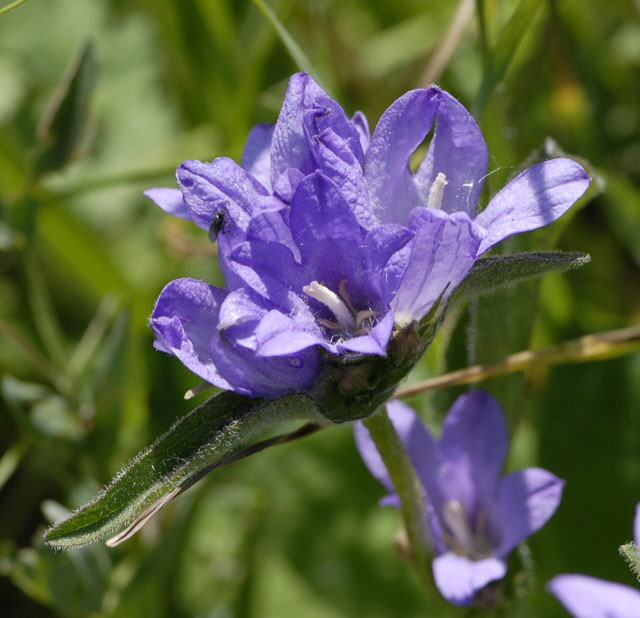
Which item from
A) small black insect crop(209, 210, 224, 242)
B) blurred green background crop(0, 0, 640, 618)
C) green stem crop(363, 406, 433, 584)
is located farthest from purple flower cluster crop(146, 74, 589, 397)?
blurred green background crop(0, 0, 640, 618)

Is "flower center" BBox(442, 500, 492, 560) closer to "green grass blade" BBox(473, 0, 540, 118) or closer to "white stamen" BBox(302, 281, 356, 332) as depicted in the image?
"white stamen" BBox(302, 281, 356, 332)

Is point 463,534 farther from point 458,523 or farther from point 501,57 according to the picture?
point 501,57

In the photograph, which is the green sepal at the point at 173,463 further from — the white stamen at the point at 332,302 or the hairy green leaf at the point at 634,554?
the hairy green leaf at the point at 634,554

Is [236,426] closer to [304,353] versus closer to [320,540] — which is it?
[304,353]

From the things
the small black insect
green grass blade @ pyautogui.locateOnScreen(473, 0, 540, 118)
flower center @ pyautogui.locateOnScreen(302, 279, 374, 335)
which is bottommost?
green grass blade @ pyautogui.locateOnScreen(473, 0, 540, 118)

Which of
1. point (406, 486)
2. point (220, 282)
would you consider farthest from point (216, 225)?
point (220, 282)

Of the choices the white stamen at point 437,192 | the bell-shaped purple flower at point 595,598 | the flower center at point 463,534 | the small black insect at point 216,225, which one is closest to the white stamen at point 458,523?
the flower center at point 463,534

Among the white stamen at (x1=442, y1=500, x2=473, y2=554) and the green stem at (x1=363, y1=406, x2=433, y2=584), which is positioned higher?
the green stem at (x1=363, y1=406, x2=433, y2=584)
